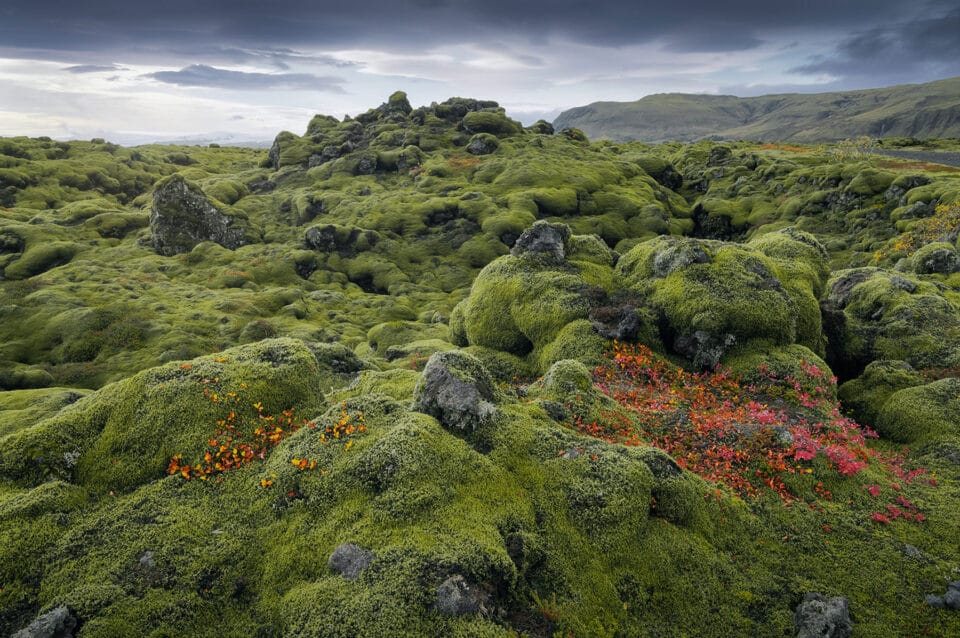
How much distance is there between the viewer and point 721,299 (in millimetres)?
22984

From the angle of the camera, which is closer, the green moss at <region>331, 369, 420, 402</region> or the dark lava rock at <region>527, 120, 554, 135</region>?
the green moss at <region>331, 369, 420, 402</region>

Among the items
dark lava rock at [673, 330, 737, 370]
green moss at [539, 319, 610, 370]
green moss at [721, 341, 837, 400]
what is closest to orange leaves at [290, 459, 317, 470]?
green moss at [539, 319, 610, 370]

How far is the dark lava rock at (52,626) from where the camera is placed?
24.7ft

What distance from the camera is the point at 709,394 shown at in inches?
803

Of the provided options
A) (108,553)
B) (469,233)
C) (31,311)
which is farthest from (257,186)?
(108,553)

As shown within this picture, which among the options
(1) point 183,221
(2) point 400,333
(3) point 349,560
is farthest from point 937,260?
(1) point 183,221

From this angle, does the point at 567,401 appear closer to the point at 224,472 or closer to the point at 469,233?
the point at 224,472

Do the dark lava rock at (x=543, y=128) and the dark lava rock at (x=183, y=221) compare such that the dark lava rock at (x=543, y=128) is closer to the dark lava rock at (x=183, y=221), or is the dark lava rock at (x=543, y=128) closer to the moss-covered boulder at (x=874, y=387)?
the dark lava rock at (x=183, y=221)

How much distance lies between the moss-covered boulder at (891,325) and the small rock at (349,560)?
2747cm

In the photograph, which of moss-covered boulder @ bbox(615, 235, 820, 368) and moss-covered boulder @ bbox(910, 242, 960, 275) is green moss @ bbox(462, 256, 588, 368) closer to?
moss-covered boulder @ bbox(615, 235, 820, 368)

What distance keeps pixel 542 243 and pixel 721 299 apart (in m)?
11.3

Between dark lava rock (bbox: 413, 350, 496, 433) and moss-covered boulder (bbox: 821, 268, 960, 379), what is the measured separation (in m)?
22.9

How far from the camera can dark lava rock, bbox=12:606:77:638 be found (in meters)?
7.52

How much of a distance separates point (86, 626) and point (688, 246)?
27900 millimetres
